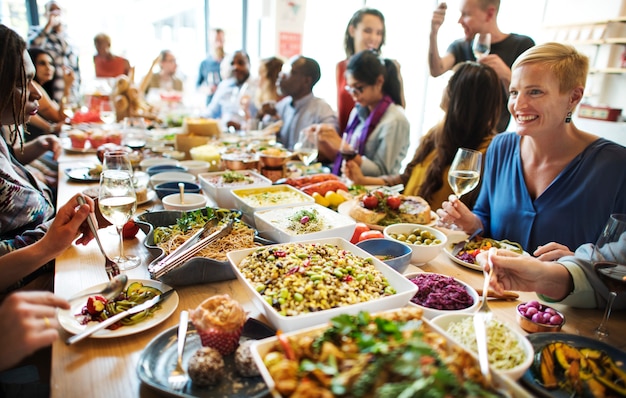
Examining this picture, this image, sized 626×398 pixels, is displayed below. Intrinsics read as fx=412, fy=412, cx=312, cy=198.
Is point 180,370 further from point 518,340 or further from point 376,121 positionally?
point 376,121

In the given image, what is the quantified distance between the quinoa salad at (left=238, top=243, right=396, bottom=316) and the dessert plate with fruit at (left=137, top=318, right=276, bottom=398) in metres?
0.11

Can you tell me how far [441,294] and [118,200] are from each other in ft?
3.69

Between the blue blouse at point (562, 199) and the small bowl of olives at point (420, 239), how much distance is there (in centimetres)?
56

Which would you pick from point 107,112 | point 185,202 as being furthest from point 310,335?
point 107,112

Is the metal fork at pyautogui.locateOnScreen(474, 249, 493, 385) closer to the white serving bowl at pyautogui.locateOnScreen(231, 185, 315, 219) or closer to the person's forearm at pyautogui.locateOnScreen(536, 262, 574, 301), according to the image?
the person's forearm at pyautogui.locateOnScreen(536, 262, 574, 301)

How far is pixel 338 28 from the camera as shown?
868 cm

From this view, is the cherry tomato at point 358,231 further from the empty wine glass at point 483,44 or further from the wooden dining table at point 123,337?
the empty wine glass at point 483,44

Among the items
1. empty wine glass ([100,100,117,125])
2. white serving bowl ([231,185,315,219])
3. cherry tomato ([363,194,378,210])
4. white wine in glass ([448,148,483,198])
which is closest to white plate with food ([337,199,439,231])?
cherry tomato ([363,194,378,210])

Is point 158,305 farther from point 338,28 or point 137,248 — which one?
point 338,28

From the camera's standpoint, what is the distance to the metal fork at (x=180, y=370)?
90 cm

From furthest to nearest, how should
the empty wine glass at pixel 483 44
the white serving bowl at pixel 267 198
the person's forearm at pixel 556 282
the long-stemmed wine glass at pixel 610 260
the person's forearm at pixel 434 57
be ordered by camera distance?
the person's forearm at pixel 434 57 < the empty wine glass at pixel 483 44 < the white serving bowl at pixel 267 198 < the person's forearm at pixel 556 282 < the long-stemmed wine glass at pixel 610 260

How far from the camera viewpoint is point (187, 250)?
4.51 feet

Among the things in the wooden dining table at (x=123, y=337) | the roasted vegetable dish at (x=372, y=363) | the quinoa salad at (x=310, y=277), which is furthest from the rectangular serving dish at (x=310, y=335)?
the wooden dining table at (x=123, y=337)

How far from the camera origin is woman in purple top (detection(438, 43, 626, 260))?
5.60 ft
